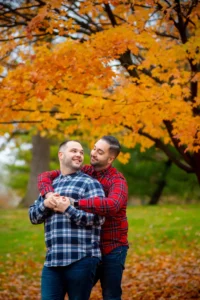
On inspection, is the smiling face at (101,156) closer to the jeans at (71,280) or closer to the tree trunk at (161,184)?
the jeans at (71,280)

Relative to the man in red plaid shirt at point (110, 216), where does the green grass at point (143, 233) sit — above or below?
below

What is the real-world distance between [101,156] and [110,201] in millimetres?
515

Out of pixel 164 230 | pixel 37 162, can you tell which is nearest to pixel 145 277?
pixel 164 230

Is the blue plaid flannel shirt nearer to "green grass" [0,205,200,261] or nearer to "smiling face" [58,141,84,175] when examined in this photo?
"smiling face" [58,141,84,175]

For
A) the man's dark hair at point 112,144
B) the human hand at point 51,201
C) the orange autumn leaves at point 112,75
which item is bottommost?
the human hand at point 51,201

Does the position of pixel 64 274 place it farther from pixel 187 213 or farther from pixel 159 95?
pixel 187 213

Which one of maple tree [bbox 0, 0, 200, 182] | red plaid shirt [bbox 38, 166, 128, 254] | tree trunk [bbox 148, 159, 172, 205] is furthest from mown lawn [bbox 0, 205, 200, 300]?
tree trunk [bbox 148, 159, 172, 205]

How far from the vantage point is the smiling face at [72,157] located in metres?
3.52

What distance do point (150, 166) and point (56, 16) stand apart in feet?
46.6

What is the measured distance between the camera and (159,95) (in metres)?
5.47

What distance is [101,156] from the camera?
3.78 meters

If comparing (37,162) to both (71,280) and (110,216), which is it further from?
(71,280)

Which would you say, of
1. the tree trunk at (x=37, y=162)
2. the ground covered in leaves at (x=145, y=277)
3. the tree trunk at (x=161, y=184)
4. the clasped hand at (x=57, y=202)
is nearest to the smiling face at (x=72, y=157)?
the clasped hand at (x=57, y=202)

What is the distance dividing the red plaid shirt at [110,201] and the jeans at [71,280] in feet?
1.10
